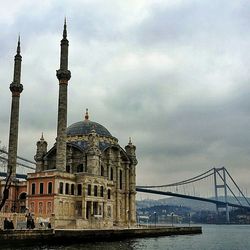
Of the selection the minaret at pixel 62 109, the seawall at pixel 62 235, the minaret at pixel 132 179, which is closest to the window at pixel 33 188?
the minaret at pixel 62 109

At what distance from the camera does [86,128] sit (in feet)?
249

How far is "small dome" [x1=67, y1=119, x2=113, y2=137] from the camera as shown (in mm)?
75375

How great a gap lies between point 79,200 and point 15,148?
1295cm

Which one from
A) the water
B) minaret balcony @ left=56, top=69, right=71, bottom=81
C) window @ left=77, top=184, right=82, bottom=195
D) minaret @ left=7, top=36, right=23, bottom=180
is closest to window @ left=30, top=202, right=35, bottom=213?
window @ left=77, top=184, right=82, bottom=195

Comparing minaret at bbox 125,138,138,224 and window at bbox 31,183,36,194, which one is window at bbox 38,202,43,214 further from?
minaret at bbox 125,138,138,224

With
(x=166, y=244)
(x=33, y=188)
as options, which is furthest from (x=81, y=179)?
(x=166, y=244)

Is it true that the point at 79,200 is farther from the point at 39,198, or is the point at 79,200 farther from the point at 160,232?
the point at 160,232

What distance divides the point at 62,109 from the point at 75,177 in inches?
399

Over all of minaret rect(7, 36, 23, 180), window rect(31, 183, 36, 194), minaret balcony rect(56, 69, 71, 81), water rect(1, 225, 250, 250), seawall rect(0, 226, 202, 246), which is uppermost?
minaret balcony rect(56, 69, 71, 81)

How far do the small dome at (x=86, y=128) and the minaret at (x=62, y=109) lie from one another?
13.0 m

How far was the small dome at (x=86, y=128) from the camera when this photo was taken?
Result: 75375mm

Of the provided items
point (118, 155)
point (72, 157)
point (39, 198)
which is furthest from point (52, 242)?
point (118, 155)

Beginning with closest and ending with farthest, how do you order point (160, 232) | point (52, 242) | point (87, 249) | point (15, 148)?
point (87, 249), point (52, 242), point (15, 148), point (160, 232)

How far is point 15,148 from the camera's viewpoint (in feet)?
216
